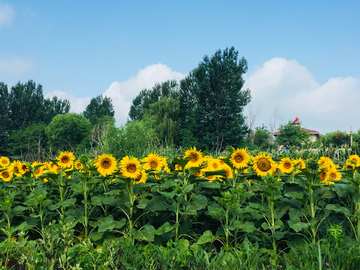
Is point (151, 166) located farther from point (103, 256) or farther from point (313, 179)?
point (313, 179)

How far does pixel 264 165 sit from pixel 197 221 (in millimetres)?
862

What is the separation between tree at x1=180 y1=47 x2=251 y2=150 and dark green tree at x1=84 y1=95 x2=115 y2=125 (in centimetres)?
2919

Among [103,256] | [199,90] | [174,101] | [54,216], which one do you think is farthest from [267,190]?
[174,101]

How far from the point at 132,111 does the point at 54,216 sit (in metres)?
45.5

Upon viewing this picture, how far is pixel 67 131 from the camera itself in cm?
4312

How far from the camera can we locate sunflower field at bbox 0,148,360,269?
2162mm

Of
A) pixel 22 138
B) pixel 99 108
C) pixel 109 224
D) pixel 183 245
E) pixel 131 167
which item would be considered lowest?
pixel 183 245

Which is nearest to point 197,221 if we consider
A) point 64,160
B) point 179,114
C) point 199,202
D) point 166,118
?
point 199,202

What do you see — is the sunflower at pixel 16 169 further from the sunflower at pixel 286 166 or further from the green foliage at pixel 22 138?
the green foliage at pixel 22 138

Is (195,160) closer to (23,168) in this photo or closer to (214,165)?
(214,165)

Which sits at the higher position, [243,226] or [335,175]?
[335,175]

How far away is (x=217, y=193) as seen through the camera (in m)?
2.93

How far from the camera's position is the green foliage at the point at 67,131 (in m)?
42.1

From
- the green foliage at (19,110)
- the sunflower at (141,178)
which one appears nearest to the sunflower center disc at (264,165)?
the sunflower at (141,178)
